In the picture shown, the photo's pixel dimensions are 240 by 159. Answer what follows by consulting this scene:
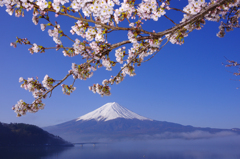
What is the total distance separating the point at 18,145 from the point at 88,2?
95670 mm

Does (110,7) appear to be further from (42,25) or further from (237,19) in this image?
(237,19)

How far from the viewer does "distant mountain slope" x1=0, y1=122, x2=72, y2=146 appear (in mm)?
76000

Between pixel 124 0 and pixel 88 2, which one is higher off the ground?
pixel 124 0

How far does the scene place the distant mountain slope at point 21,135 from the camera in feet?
249

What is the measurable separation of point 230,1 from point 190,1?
0.63 meters

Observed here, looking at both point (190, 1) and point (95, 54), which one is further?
point (95, 54)

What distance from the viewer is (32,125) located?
281 feet

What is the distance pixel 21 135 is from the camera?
3152 inches

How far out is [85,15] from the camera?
240cm

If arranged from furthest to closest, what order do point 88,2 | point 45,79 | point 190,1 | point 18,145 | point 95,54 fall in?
point 18,145 → point 45,79 → point 95,54 → point 190,1 → point 88,2

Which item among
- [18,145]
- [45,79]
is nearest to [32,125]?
[18,145]

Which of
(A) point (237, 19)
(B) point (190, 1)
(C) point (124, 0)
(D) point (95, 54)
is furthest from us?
(A) point (237, 19)

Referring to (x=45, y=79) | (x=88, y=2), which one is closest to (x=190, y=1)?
(x=88, y=2)

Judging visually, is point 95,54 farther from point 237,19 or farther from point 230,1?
point 237,19
